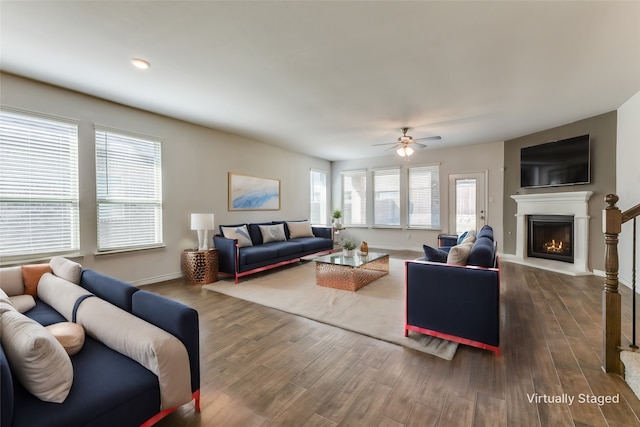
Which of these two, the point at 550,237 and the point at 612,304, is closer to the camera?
the point at 612,304

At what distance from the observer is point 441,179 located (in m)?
6.94

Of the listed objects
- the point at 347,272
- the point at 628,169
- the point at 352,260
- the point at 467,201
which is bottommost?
the point at 347,272

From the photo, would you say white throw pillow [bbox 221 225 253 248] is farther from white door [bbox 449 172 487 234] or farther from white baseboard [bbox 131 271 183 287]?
white door [bbox 449 172 487 234]

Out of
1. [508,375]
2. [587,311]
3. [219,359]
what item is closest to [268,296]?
[219,359]

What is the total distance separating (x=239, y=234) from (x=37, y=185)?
2.67 m

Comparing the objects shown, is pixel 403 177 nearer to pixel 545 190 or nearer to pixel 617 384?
pixel 545 190

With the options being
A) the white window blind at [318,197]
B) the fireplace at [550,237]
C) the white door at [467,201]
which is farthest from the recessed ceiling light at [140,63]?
the fireplace at [550,237]

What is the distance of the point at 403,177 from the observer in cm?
751

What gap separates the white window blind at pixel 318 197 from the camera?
8023 mm

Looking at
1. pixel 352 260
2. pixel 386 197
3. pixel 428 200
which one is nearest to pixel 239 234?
pixel 352 260

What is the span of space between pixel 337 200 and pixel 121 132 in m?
5.81

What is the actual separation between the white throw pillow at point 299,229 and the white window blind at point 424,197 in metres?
2.82

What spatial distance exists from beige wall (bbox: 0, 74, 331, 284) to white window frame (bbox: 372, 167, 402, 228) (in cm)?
Result: 270

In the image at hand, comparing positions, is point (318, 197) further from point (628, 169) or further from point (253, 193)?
point (628, 169)
